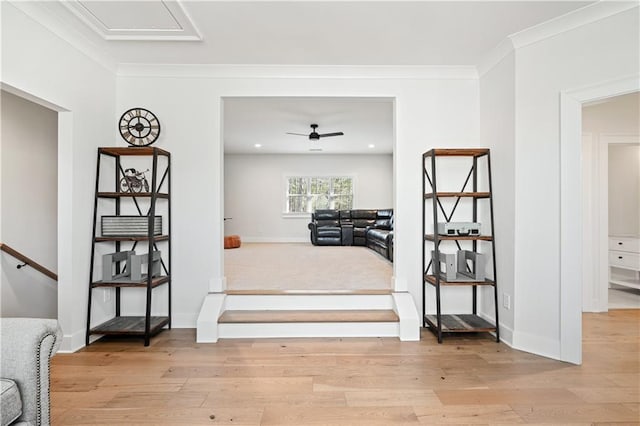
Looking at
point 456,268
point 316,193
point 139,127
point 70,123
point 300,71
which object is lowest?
point 456,268

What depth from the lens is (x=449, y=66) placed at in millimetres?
3402

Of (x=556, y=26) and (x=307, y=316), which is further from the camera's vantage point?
(x=307, y=316)

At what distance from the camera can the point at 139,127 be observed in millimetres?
3342

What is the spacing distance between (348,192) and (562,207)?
22.9 ft

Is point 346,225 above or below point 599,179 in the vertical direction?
below

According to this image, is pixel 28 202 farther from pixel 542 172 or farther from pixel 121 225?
pixel 542 172

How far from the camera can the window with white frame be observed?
374 inches

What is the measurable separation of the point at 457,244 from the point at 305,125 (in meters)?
3.87

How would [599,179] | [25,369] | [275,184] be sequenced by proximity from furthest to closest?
[275,184]
[599,179]
[25,369]

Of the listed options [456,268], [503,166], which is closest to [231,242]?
[456,268]

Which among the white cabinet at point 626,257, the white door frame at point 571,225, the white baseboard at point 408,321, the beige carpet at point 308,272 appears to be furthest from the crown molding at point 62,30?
the white cabinet at point 626,257

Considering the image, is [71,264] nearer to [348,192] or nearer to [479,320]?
[479,320]

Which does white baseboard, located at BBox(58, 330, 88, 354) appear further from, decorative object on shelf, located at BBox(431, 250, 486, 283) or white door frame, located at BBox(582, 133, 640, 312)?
white door frame, located at BBox(582, 133, 640, 312)

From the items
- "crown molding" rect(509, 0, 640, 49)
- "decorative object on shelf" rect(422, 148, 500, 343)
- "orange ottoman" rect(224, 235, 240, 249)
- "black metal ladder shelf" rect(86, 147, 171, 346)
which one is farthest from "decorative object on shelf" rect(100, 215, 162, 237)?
"orange ottoman" rect(224, 235, 240, 249)
